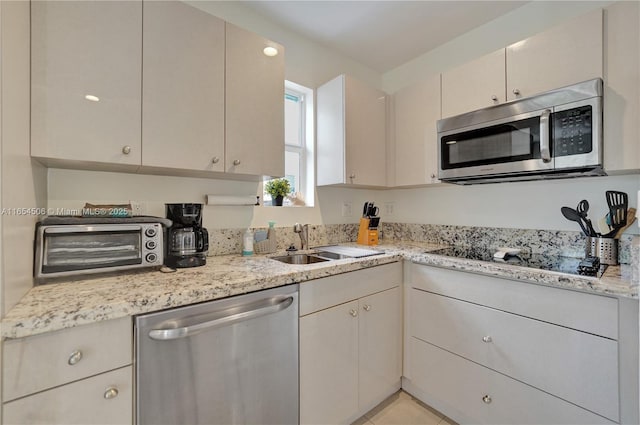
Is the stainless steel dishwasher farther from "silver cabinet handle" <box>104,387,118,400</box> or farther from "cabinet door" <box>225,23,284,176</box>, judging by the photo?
"cabinet door" <box>225,23,284,176</box>

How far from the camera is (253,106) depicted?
153 cm

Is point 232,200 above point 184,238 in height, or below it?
above

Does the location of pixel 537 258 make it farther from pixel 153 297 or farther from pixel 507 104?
pixel 153 297

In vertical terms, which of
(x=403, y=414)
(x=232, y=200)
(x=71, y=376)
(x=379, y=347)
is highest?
(x=232, y=200)

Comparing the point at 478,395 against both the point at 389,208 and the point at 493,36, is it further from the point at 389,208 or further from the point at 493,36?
the point at 493,36

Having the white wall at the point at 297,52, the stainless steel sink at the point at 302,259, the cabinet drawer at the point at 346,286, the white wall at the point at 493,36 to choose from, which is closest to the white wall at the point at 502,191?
the white wall at the point at 493,36

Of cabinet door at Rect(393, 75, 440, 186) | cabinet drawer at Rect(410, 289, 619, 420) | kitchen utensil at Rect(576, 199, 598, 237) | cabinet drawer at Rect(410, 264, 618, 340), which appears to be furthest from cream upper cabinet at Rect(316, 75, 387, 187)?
kitchen utensil at Rect(576, 199, 598, 237)

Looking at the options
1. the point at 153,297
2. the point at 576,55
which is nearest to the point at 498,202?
the point at 576,55

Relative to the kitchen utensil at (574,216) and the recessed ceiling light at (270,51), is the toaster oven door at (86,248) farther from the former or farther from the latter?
the kitchen utensil at (574,216)

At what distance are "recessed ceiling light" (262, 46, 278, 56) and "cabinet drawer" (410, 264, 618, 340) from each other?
154cm

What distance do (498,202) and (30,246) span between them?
249 centimetres

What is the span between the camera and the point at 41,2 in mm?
1001

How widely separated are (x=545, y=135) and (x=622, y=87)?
1.10 ft

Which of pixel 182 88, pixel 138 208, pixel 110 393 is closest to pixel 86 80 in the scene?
pixel 182 88
